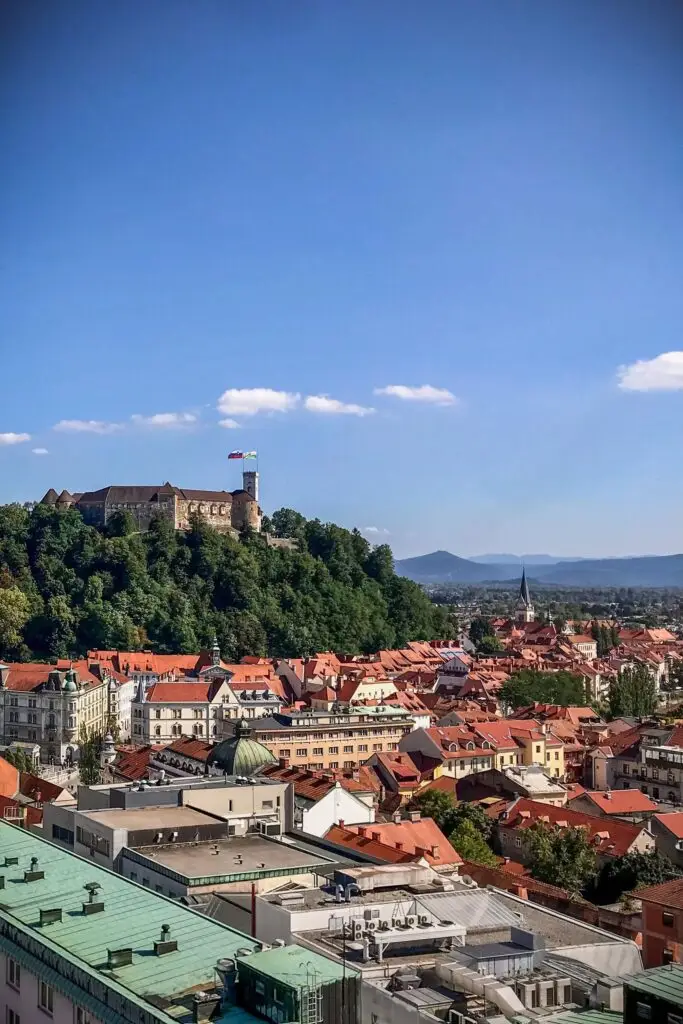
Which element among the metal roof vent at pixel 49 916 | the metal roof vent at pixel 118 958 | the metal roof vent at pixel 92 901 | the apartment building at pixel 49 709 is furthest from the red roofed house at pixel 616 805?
the metal roof vent at pixel 118 958

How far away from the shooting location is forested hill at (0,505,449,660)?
53.3 metres

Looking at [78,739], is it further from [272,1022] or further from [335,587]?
[272,1022]

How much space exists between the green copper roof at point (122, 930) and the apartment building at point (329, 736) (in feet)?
72.1

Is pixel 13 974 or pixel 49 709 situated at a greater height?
pixel 13 974

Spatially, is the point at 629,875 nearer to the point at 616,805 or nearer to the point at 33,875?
the point at 616,805

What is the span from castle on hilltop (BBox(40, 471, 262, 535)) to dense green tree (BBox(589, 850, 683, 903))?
44.4m

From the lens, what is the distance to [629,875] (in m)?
22.1

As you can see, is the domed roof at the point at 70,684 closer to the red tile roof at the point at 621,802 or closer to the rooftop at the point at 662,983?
the red tile roof at the point at 621,802

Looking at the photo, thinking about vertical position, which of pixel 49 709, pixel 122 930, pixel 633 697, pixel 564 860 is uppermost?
pixel 122 930

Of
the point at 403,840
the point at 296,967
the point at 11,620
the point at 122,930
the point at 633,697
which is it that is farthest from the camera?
the point at 11,620

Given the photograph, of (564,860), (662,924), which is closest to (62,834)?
(662,924)

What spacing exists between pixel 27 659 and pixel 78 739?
40.4 ft

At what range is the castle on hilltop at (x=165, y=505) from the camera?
65812 millimetres

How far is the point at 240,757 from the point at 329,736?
1358 cm
